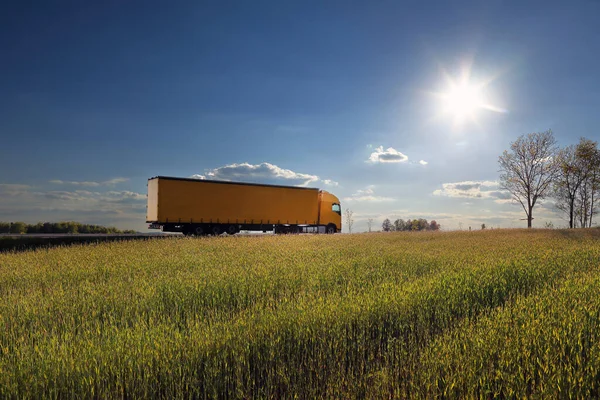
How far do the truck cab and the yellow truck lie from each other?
10 centimetres

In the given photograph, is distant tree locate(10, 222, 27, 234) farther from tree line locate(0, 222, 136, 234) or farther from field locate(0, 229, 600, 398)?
field locate(0, 229, 600, 398)

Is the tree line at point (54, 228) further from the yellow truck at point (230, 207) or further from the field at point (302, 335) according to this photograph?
the field at point (302, 335)

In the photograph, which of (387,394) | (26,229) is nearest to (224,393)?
(387,394)

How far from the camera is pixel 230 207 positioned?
29.2 metres

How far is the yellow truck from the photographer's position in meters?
26.8

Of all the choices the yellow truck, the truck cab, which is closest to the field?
the yellow truck

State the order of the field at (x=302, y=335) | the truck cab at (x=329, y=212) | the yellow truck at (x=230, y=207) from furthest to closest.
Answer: the truck cab at (x=329, y=212) → the yellow truck at (x=230, y=207) → the field at (x=302, y=335)

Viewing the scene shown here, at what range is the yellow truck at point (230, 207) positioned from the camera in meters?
26.8

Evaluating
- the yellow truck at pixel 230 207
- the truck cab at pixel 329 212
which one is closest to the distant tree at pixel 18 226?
the yellow truck at pixel 230 207

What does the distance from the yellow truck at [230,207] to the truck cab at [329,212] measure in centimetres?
10

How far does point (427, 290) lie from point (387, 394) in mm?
3760

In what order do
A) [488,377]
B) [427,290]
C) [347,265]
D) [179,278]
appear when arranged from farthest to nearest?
[347,265]
[179,278]
[427,290]
[488,377]

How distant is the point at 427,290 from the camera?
720 centimetres

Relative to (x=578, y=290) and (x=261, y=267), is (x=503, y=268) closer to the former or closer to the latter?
(x=578, y=290)
